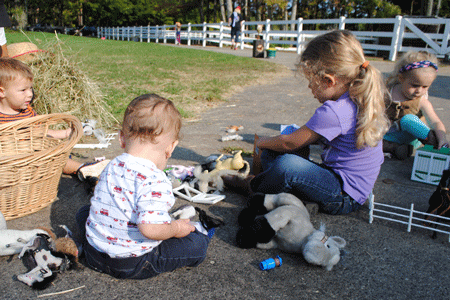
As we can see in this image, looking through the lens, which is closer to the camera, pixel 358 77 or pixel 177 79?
pixel 358 77

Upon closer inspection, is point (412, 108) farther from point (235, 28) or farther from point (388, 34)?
point (235, 28)

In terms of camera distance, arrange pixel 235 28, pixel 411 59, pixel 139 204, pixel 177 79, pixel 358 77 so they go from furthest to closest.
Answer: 1. pixel 235 28
2. pixel 177 79
3. pixel 411 59
4. pixel 358 77
5. pixel 139 204

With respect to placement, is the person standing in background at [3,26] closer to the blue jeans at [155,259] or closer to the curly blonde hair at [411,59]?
the blue jeans at [155,259]

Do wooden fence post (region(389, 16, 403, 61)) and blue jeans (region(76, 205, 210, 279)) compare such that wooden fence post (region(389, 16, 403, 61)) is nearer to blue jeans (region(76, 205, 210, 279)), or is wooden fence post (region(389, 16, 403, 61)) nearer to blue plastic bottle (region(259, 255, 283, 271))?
blue plastic bottle (region(259, 255, 283, 271))

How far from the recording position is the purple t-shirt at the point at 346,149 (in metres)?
2.43

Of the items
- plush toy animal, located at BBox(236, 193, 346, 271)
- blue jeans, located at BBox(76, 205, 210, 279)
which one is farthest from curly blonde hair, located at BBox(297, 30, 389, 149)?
blue jeans, located at BBox(76, 205, 210, 279)

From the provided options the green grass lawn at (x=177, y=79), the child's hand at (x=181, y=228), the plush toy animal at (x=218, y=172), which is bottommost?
the plush toy animal at (x=218, y=172)

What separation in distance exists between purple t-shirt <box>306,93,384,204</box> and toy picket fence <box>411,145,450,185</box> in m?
0.88

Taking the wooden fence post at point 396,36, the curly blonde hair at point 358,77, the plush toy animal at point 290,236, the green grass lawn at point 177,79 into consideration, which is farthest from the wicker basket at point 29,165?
the wooden fence post at point 396,36

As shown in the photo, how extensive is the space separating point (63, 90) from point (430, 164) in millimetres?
4387

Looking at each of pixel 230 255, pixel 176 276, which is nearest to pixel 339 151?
pixel 230 255

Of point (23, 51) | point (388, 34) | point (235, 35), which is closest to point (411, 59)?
point (23, 51)

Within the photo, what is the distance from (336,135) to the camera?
2.45 meters

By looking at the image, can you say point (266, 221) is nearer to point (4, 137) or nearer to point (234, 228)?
point (234, 228)
